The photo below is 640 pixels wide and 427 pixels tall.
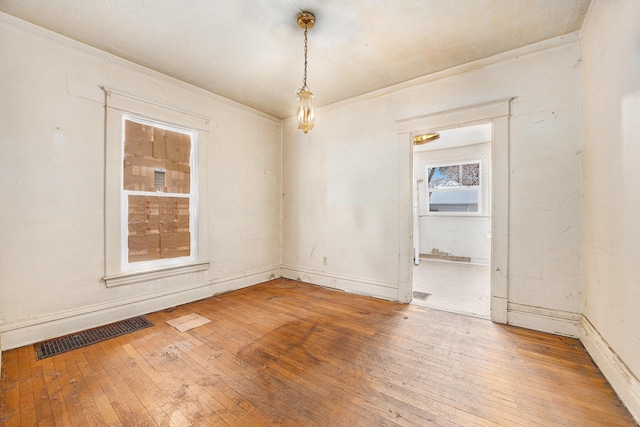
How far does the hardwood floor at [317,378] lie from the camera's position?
5.03 ft

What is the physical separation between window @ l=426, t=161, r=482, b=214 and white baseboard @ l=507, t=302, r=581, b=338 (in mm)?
3816

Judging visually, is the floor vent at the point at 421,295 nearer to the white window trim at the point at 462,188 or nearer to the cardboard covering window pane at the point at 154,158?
the white window trim at the point at 462,188

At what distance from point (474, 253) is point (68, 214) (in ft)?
22.9

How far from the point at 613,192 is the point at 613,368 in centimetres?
119

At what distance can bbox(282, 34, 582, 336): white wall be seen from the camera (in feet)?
8.35

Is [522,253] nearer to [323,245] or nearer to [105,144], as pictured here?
[323,245]

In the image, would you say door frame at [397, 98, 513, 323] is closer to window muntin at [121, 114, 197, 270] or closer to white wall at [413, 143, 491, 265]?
white wall at [413, 143, 491, 265]

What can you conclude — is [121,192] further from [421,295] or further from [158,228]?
[421,295]

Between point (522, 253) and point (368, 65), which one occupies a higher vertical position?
point (368, 65)

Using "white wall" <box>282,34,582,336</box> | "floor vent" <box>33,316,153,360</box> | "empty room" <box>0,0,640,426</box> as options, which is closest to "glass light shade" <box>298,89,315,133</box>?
"empty room" <box>0,0,640,426</box>

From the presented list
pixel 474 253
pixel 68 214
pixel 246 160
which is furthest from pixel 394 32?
pixel 474 253

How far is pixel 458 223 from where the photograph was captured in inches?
248

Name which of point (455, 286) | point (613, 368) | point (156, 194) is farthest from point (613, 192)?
point (156, 194)

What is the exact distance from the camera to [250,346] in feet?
7.71
